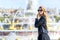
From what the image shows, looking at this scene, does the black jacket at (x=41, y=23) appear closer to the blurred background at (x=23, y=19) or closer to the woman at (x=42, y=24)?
the woman at (x=42, y=24)

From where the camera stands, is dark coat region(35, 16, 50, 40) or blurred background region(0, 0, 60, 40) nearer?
dark coat region(35, 16, 50, 40)

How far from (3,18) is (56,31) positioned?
4.56 feet

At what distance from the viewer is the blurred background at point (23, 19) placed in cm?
707

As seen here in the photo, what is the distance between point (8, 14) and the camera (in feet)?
23.3

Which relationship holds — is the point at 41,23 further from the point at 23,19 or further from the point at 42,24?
the point at 23,19

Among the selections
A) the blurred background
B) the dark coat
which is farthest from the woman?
the blurred background

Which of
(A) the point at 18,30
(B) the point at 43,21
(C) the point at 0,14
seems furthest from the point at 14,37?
(B) the point at 43,21

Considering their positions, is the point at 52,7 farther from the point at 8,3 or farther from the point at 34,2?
the point at 8,3

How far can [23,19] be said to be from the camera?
708cm

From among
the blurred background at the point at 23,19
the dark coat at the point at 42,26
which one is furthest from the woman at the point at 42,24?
the blurred background at the point at 23,19

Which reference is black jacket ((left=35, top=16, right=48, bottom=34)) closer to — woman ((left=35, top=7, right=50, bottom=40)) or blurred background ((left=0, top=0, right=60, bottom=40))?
woman ((left=35, top=7, right=50, bottom=40))

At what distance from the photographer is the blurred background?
23.2ft

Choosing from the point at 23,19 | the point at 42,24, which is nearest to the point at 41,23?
the point at 42,24

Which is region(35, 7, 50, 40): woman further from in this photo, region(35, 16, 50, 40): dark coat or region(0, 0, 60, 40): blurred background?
region(0, 0, 60, 40): blurred background
